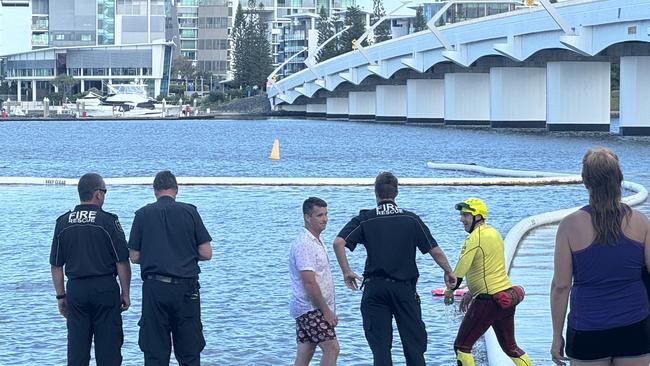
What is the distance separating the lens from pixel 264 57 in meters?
194

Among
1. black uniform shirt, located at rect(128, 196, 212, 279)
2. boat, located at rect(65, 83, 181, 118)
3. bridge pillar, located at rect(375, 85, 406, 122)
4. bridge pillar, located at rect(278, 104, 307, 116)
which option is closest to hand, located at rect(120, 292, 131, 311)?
black uniform shirt, located at rect(128, 196, 212, 279)

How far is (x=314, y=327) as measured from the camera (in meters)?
11.3

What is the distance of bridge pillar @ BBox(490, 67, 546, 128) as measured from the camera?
107375 mm

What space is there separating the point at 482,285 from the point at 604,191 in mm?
3465

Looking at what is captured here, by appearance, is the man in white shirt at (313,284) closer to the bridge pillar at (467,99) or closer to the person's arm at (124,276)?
the person's arm at (124,276)

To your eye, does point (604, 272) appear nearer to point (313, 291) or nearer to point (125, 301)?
point (313, 291)

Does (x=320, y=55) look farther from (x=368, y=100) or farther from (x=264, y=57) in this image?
(x=368, y=100)

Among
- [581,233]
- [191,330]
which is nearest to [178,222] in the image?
[191,330]

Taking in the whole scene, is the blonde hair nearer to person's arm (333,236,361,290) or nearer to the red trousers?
the red trousers

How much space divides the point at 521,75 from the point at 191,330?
9796 cm

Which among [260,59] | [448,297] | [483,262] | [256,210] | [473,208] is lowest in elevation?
[256,210]

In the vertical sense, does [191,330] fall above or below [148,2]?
below

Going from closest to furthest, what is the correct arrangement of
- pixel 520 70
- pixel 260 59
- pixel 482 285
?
pixel 482 285 < pixel 520 70 < pixel 260 59

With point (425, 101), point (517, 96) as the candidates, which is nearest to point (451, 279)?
point (517, 96)
